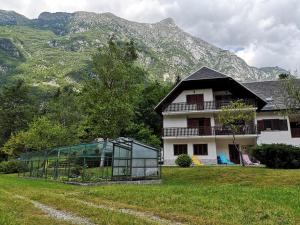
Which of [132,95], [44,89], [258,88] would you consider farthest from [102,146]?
[44,89]

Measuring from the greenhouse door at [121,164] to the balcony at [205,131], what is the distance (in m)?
16.2

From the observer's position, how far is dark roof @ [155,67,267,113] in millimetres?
38906

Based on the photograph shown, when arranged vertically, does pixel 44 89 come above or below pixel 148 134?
above

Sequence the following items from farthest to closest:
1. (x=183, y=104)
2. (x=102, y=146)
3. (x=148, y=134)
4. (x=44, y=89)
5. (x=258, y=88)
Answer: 1. (x=44, y=89)
2. (x=148, y=134)
3. (x=258, y=88)
4. (x=183, y=104)
5. (x=102, y=146)

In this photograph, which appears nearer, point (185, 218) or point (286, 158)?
point (185, 218)

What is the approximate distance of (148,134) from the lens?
160 ft

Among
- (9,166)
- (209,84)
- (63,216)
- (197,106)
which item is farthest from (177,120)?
(63,216)

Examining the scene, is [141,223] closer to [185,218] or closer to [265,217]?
[185,218]

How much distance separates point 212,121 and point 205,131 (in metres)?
1.87

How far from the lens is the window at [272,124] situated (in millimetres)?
37969

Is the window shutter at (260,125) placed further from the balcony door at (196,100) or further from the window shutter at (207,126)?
the balcony door at (196,100)

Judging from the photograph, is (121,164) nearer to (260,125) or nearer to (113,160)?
(113,160)

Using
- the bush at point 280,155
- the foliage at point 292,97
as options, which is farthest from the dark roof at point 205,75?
the foliage at point 292,97

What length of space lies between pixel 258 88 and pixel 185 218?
38.6 meters
